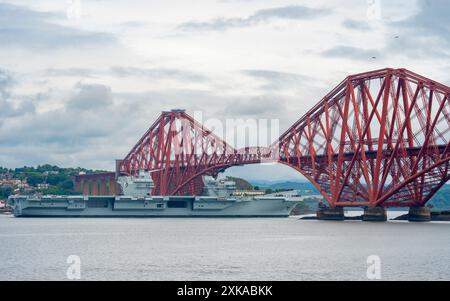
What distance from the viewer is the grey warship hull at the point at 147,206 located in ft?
413

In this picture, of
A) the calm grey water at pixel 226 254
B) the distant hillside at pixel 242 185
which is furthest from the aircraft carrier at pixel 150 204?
the distant hillside at pixel 242 185

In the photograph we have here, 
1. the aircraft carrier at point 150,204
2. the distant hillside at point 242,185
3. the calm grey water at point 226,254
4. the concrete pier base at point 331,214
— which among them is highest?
the distant hillside at point 242,185

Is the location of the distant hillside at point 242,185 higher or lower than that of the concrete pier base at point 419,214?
higher

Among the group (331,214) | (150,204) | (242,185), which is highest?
(242,185)

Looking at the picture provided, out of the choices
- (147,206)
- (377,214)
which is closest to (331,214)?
(377,214)

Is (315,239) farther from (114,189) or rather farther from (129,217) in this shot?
(114,189)

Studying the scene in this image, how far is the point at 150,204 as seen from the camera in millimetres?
131000

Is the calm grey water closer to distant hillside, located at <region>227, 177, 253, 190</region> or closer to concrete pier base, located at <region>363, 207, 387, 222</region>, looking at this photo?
concrete pier base, located at <region>363, 207, 387, 222</region>

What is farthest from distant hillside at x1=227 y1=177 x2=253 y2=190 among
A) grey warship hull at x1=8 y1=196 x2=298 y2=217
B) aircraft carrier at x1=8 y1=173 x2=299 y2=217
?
grey warship hull at x1=8 y1=196 x2=298 y2=217

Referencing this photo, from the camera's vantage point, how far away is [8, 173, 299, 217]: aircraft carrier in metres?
126

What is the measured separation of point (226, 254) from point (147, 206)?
7047 cm

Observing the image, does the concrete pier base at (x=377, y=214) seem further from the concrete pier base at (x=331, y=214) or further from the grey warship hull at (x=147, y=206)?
the grey warship hull at (x=147, y=206)

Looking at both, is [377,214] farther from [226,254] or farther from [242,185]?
[242,185]
